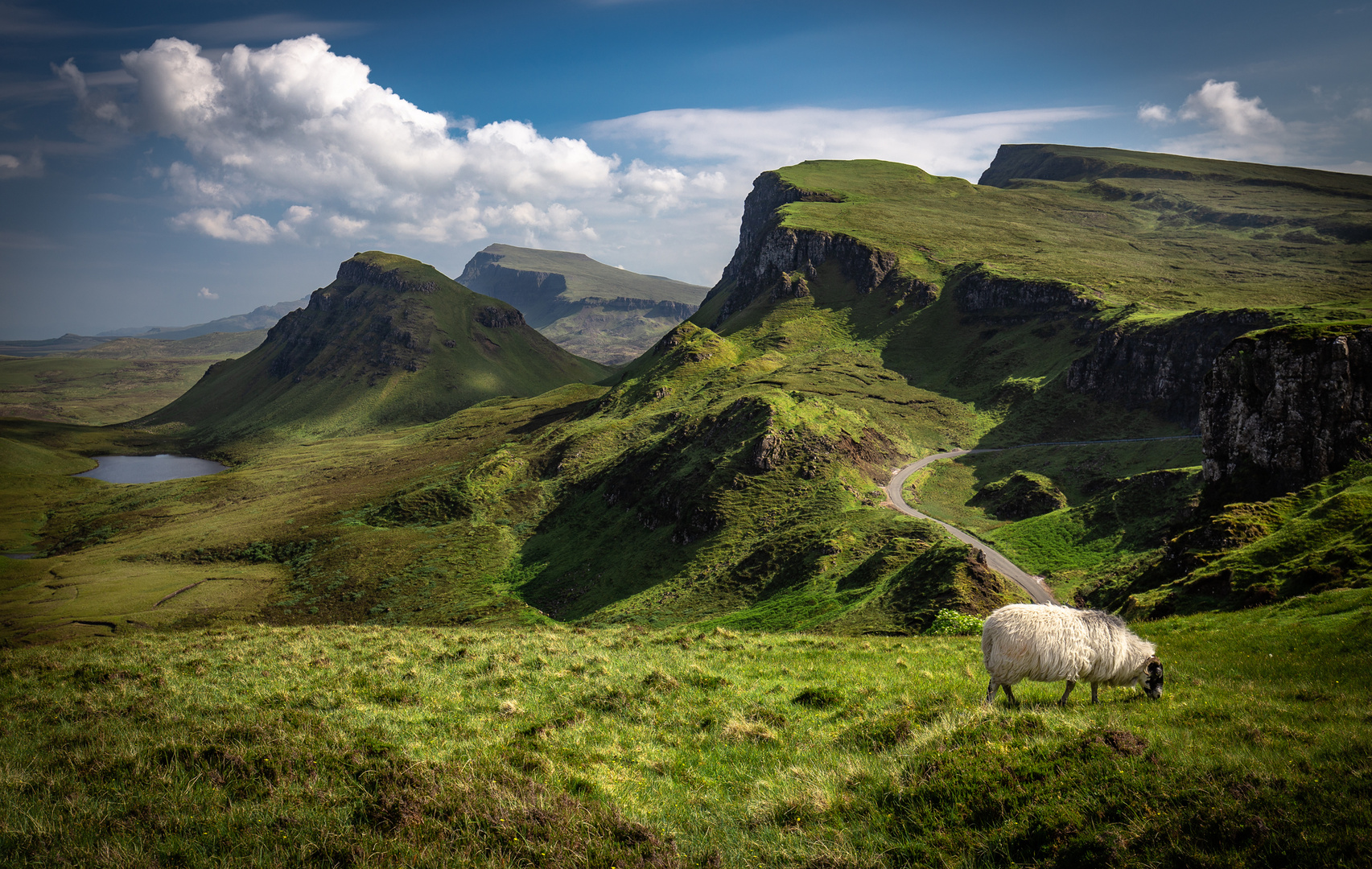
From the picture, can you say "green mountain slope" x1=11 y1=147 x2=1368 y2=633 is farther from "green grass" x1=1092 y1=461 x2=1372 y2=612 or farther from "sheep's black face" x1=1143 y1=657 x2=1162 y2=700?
"sheep's black face" x1=1143 y1=657 x2=1162 y2=700

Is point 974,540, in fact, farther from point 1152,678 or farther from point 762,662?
point 1152,678

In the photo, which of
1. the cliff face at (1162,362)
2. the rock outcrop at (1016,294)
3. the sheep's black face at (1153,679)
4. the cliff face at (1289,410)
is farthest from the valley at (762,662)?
the rock outcrop at (1016,294)

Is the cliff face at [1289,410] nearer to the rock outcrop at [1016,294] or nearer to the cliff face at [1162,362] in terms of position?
the cliff face at [1162,362]

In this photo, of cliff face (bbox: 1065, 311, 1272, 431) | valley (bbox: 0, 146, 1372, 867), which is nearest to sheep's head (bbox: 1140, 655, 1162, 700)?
valley (bbox: 0, 146, 1372, 867)

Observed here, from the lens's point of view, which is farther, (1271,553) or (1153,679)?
(1271,553)

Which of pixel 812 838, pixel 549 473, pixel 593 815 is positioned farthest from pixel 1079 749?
pixel 549 473

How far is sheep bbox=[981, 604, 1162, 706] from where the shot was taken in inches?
551

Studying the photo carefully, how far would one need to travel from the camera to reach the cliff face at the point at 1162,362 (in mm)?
121250

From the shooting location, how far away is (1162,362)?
127750 millimetres

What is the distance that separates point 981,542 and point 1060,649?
7012 centimetres

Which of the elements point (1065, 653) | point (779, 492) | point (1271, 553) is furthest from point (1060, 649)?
point (779, 492)

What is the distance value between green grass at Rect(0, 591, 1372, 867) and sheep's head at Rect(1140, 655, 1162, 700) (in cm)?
56

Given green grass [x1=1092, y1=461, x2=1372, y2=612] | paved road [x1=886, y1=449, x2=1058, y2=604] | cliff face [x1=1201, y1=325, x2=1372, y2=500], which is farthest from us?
paved road [x1=886, y1=449, x2=1058, y2=604]

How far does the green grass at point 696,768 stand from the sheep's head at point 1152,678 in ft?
1.83
